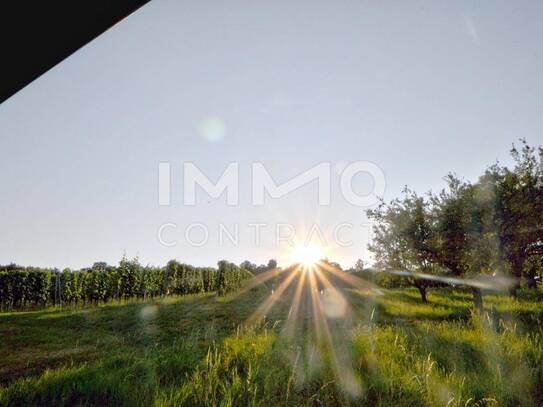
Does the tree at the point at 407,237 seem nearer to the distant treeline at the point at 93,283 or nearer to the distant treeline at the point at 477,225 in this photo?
the distant treeline at the point at 477,225

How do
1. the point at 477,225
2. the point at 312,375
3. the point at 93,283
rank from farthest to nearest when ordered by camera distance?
1. the point at 93,283
2. the point at 477,225
3. the point at 312,375

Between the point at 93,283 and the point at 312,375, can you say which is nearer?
the point at 312,375

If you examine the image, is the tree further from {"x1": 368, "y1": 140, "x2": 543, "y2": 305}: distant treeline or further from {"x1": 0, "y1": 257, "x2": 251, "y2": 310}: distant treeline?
{"x1": 0, "y1": 257, "x2": 251, "y2": 310}: distant treeline

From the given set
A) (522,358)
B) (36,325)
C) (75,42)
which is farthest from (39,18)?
(36,325)

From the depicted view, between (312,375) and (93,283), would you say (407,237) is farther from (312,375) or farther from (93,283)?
(93,283)

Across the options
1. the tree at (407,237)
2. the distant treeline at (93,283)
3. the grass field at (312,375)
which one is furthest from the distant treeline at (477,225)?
the distant treeline at (93,283)

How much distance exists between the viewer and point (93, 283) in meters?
22.5

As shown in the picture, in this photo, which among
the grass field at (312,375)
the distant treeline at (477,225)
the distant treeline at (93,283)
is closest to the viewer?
the grass field at (312,375)

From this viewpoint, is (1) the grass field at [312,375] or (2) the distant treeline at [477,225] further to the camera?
(2) the distant treeline at [477,225]

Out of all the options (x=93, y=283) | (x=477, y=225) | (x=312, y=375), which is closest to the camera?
(x=312, y=375)

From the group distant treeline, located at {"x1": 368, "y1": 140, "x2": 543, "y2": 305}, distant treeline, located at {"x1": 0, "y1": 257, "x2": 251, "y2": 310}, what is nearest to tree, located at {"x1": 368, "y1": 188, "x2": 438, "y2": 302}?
distant treeline, located at {"x1": 368, "y1": 140, "x2": 543, "y2": 305}

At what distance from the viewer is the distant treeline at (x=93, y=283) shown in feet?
65.0

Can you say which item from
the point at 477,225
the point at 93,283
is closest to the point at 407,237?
the point at 477,225

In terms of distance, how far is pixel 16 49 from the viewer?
101 centimetres
